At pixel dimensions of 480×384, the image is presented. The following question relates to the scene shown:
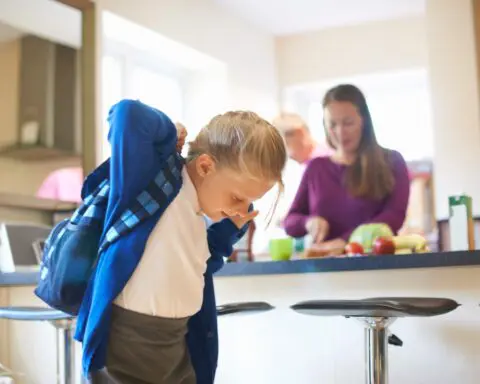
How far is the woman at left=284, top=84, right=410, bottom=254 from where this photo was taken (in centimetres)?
243

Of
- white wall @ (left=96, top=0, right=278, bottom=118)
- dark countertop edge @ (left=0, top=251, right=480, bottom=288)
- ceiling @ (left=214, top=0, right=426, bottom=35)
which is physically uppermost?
ceiling @ (left=214, top=0, right=426, bottom=35)

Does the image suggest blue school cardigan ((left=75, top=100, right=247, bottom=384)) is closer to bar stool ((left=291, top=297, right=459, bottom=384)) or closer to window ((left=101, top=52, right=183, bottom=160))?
bar stool ((left=291, top=297, right=459, bottom=384))

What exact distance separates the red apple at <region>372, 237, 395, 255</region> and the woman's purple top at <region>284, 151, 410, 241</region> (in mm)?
433

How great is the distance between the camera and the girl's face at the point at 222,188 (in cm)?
116

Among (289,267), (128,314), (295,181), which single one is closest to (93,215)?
(128,314)

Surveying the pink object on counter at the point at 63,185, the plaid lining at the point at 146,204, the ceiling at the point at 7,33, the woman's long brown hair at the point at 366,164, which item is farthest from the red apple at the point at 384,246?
the ceiling at the point at 7,33

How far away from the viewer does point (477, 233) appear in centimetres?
252

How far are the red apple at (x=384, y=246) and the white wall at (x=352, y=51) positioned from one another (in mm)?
2568

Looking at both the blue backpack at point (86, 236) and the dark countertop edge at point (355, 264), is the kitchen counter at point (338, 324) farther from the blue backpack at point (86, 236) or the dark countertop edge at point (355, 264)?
the blue backpack at point (86, 236)

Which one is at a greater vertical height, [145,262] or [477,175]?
[477,175]

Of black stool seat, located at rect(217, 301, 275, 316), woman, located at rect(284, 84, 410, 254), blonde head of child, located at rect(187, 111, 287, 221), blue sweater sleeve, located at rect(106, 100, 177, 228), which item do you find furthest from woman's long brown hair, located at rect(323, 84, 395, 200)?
blue sweater sleeve, located at rect(106, 100, 177, 228)

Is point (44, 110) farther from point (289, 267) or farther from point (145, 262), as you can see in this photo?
point (145, 262)

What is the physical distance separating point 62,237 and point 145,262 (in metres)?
0.15

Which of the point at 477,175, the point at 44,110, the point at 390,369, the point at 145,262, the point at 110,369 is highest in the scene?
the point at 44,110
